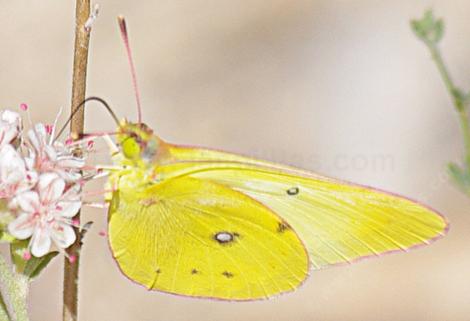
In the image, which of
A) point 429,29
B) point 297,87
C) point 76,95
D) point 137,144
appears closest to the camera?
point 76,95

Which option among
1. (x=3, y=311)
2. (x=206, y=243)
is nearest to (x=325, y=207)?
(x=206, y=243)

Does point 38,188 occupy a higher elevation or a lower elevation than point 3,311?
higher

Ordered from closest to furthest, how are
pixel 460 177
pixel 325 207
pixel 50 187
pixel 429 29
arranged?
pixel 50 187 < pixel 325 207 < pixel 460 177 < pixel 429 29

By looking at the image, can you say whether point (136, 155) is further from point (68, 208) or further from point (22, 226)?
point (22, 226)

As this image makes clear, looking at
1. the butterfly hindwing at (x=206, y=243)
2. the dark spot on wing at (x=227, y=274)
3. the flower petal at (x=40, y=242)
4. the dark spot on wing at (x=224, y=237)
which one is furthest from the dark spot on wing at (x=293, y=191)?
the flower petal at (x=40, y=242)

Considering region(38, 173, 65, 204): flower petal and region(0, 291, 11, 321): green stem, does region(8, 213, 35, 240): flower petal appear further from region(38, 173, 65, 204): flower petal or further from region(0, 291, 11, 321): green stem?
region(0, 291, 11, 321): green stem

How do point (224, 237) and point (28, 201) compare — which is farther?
point (224, 237)

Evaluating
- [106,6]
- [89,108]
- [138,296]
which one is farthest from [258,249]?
[106,6]

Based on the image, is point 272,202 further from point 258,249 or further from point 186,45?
point 186,45
